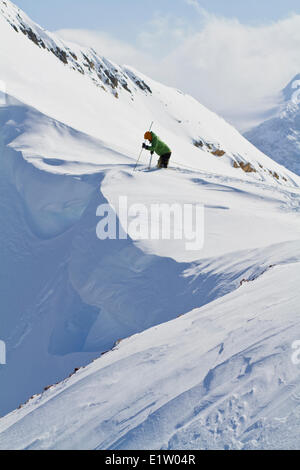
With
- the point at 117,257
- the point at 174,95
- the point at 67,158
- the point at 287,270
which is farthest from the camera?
the point at 174,95

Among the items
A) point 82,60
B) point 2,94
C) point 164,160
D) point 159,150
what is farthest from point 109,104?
point 82,60

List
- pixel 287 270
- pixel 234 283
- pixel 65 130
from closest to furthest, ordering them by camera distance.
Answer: pixel 287 270 → pixel 234 283 → pixel 65 130

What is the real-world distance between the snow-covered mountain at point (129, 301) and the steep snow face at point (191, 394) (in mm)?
14

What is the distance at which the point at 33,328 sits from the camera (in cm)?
875

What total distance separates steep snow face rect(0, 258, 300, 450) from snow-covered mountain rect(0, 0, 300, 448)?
0.01 meters

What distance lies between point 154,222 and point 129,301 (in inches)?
78.7

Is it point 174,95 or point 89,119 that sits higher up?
point 174,95

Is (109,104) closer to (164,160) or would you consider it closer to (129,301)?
(164,160)

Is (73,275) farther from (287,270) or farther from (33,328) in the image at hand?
(287,270)

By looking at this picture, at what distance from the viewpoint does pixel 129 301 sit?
745cm

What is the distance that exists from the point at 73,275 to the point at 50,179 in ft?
12.8

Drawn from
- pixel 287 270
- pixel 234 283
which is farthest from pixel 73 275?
pixel 287 270

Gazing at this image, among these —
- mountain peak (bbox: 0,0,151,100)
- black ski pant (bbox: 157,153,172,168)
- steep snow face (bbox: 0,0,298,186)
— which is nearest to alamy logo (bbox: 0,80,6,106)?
steep snow face (bbox: 0,0,298,186)

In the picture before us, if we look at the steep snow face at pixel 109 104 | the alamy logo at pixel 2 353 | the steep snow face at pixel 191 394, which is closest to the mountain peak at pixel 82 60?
the steep snow face at pixel 109 104
